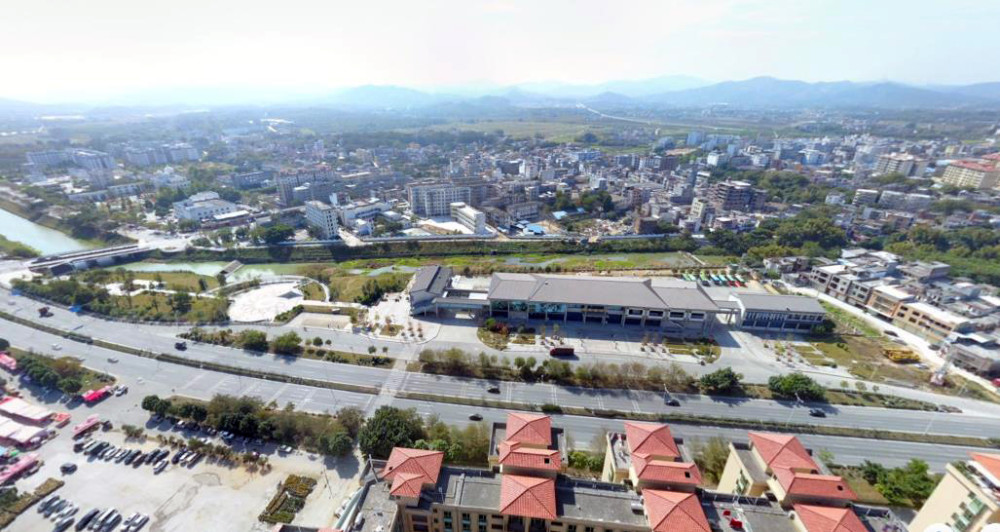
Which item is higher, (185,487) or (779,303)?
(779,303)

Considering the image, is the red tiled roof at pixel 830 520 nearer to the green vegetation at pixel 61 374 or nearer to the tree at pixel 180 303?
the green vegetation at pixel 61 374

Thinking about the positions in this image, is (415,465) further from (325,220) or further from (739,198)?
(739,198)

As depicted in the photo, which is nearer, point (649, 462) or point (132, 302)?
point (649, 462)

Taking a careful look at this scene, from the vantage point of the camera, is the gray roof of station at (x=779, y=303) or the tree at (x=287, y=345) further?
the gray roof of station at (x=779, y=303)

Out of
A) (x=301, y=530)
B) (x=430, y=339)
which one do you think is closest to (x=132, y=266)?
(x=430, y=339)

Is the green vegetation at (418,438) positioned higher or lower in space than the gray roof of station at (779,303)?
lower

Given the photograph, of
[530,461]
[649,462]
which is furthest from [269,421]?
[649,462]

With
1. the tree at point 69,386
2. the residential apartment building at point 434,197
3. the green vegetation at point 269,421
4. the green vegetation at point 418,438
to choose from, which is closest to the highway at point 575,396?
the tree at point 69,386
